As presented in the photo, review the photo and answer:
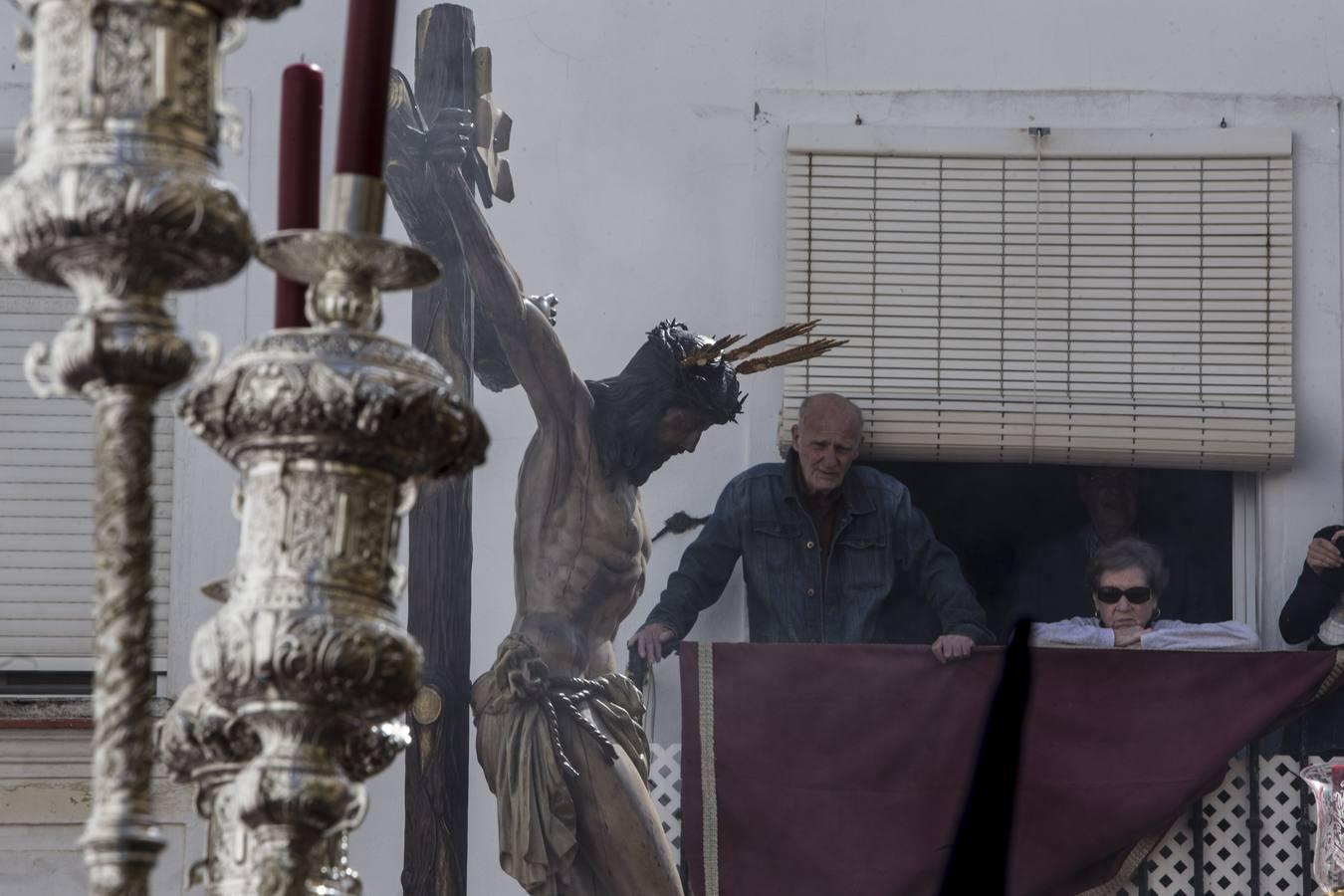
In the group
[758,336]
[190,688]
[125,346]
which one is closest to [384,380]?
[125,346]

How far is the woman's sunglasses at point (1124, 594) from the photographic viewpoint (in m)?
8.80

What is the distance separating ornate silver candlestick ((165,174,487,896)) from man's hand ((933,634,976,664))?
6723mm

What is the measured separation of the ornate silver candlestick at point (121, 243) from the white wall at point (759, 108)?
721cm

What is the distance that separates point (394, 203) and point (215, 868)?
6346 millimetres

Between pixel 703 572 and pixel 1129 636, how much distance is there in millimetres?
1354

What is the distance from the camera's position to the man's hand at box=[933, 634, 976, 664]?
27.9ft

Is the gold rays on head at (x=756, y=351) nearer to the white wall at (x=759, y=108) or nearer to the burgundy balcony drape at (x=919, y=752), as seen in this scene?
the white wall at (x=759, y=108)

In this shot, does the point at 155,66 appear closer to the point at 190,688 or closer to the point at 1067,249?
the point at 190,688

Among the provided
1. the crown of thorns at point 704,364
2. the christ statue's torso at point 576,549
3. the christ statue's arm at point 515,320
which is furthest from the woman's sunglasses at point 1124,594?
the christ statue's arm at point 515,320

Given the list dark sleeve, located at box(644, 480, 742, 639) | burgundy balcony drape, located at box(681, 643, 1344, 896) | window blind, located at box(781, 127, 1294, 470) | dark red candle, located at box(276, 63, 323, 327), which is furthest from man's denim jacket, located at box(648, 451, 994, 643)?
dark red candle, located at box(276, 63, 323, 327)

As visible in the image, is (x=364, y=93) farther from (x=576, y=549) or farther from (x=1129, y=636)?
(x=1129, y=636)

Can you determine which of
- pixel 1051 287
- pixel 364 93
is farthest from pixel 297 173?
pixel 1051 287

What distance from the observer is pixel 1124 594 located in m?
8.81

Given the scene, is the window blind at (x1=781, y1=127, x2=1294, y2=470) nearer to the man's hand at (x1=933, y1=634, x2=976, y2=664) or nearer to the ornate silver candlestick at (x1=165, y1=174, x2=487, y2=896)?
the man's hand at (x1=933, y1=634, x2=976, y2=664)
